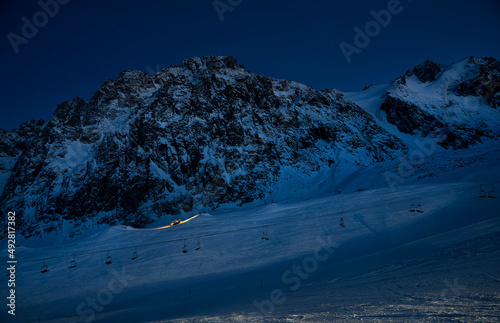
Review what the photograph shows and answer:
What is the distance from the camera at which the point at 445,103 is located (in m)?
118

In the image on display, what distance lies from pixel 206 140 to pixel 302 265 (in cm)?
7639

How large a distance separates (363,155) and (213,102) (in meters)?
55.6

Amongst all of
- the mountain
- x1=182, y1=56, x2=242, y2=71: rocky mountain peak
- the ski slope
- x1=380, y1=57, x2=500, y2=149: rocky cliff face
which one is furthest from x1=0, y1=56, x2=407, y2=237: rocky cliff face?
the ski slope

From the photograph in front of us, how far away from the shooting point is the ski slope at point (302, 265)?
34.7 feet

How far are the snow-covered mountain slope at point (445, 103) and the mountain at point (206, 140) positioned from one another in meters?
0.57

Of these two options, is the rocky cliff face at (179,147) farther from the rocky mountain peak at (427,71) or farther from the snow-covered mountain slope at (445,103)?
the rocky mountain peak at (427,71)

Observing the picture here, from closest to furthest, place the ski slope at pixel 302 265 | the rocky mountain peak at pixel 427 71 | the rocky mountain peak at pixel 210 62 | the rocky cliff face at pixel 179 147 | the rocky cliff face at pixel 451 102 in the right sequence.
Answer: the ski slope at pixel 302 265
the rocky cliff face at pixel 179 147
the rocky cliff face at pixel 451 102
the rocky mountain peak at pixel 210 62
the rocky mountain peak at pixel 427 71

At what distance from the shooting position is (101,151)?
8775cm

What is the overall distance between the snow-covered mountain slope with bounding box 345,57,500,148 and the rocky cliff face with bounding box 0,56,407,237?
14.3 metres

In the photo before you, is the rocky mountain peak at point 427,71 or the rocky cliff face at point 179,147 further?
the rocky mountain peak at point 427,71

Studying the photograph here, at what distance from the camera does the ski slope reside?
416 inches

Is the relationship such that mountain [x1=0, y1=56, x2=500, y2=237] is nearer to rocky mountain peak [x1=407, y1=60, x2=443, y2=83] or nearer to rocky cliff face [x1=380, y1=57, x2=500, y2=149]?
rocky cliff face [x1=380, y1=57, x2=500, y2=149]

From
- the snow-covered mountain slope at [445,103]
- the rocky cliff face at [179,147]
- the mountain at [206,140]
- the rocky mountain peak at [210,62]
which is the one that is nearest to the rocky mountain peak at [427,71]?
the snow-covered mountain slope at [445,103]

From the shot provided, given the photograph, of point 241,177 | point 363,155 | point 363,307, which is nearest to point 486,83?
point 363,155
